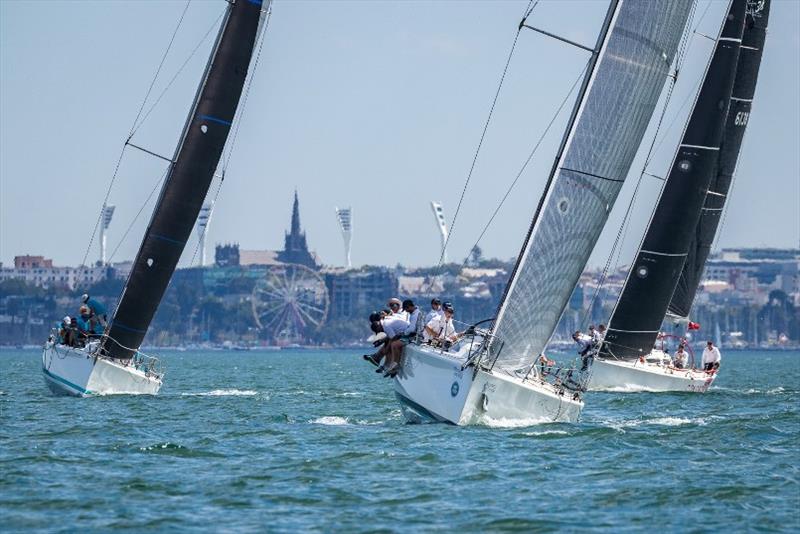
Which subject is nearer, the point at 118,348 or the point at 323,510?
the point at 323,510

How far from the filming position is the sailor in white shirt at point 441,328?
70.0 feet

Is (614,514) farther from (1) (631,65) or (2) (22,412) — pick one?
(2) (22,412)

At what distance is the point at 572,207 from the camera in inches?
803

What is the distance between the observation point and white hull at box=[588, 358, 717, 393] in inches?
1331

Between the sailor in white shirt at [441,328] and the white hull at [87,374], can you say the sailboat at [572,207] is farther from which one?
the white hull at [87,374]

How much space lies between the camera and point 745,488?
16.5 m

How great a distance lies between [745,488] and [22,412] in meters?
13.6

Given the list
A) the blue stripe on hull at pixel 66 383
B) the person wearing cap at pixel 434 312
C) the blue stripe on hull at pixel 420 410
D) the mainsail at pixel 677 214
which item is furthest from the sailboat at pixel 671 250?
the blue stripe on hull at pixel 420 410

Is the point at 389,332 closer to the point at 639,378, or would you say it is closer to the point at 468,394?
the point at 468,394

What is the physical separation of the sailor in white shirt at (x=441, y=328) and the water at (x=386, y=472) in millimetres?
1119

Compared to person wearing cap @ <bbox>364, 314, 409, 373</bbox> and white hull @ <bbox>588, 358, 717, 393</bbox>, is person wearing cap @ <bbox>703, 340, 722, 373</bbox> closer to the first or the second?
white hull @ <bbox>588, 358, 717, 393</bbox>

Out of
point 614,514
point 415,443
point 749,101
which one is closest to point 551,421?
point 415,443

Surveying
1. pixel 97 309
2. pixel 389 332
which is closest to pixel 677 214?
pixel 97 309

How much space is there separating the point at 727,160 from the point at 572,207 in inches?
740
